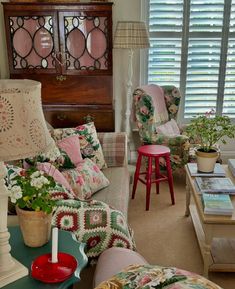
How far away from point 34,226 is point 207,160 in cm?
153

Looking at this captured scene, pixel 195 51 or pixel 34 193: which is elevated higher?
pixel 195 51

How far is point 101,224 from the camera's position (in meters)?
1.73

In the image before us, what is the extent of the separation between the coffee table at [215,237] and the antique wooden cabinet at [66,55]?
57.6 inches

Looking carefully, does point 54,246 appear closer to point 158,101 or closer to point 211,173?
point 211,173

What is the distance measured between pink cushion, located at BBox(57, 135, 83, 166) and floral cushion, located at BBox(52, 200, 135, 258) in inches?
33.9

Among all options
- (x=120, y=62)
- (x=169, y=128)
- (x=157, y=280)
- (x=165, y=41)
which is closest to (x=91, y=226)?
(x=157, y=280)

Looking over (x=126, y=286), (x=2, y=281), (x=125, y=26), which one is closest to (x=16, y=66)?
(x=125, y=26)

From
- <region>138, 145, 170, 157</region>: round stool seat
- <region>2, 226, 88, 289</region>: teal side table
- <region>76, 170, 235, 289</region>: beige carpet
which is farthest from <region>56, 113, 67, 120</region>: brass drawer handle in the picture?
<region>2, 226, 88, 289</region>: teal side table

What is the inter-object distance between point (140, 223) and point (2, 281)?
5.91ft

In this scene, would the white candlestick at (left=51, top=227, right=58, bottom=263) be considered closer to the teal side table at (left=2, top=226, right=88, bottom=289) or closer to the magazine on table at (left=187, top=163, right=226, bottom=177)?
the teal side table at (left=2, top=226, right=88, bottom=289)

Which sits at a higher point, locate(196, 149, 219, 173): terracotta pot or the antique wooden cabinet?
the antique wooden cabinet

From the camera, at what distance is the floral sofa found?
5.59 ft

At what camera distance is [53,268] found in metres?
1.35

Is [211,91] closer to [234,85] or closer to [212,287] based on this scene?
[234,85]
